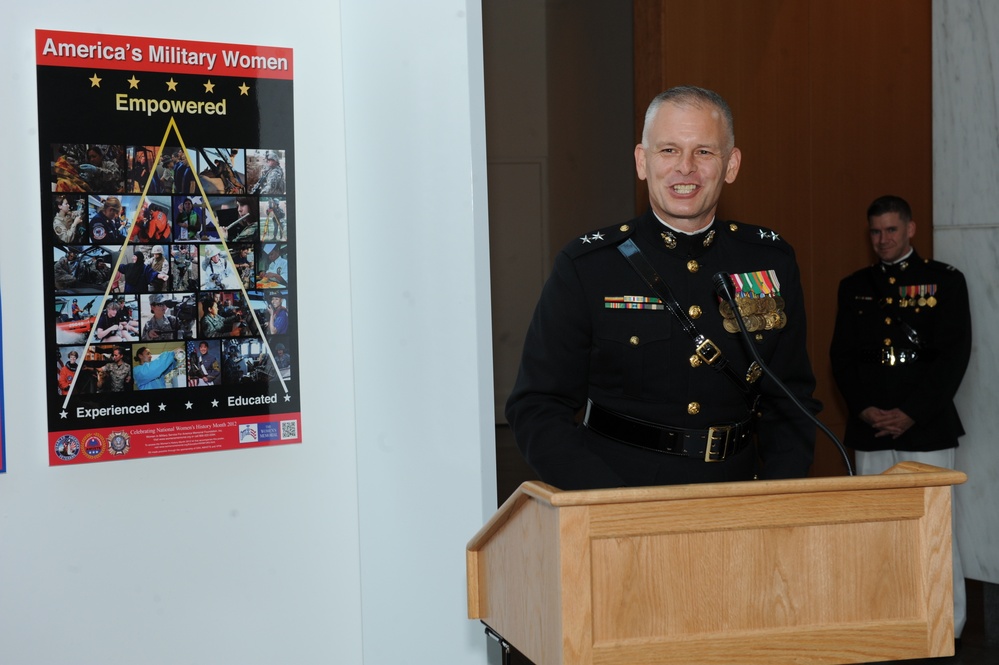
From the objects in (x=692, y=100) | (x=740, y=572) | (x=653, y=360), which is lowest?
(x=740, y=572)

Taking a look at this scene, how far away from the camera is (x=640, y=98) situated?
15.1 ft

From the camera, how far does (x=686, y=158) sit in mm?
1922

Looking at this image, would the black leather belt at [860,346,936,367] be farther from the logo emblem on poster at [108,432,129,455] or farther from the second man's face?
the logo emblem on poster at [108,432,129,455]

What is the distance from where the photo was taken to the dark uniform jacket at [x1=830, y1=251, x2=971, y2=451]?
4152 mm

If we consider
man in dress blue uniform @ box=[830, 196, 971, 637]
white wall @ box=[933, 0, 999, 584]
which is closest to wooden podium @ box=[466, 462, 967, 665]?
man in dress blue uniform @ box=[830, 196, 971, 637]

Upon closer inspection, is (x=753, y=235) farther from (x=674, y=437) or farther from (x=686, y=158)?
(x=674, y=437)

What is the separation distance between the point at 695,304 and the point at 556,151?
732 centimetres

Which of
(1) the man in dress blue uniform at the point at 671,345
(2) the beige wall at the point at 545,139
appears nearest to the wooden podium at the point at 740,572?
(1) the man in dress blue uniform at the point at 671,345

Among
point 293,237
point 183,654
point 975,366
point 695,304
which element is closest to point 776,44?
point 975,366

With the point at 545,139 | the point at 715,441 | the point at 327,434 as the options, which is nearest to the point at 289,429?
the point at 327,434

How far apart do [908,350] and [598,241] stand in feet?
8.33

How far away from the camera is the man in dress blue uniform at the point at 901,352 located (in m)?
4.15

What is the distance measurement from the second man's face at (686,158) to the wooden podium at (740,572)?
2.22 ft

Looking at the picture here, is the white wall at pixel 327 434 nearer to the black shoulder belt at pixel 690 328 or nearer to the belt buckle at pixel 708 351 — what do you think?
the black shoulder belt at pixel 690 328
